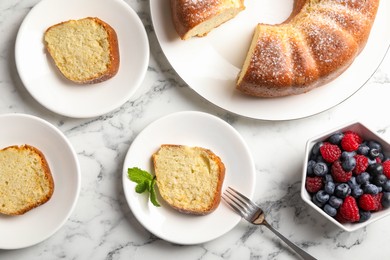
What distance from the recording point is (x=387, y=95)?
2.84 m

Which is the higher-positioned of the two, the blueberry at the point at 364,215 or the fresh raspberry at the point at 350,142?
the fresh raspberry at the point at 350,142

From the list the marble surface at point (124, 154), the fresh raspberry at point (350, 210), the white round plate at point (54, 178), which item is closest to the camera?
the fresh raspberry at point (350, 210)

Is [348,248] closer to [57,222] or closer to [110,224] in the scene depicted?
[110,224]

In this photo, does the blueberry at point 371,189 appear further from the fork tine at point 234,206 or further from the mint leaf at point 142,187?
the mint leaf at point 142,187

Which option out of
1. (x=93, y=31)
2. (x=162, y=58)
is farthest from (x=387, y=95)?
(x=93, y=31)

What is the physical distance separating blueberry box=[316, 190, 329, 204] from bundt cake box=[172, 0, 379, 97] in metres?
0.47

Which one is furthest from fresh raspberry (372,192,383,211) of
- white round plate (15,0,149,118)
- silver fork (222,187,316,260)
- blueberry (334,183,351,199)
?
white round plate (15,0,149,118)

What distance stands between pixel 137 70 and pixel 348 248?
50.8 inches

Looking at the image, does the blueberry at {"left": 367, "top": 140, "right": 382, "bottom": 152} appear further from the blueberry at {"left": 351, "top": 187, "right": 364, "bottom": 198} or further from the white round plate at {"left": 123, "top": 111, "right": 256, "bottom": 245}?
the white round plate at {"left": 123, "top": 111, "right": 256, "bottom": 245}

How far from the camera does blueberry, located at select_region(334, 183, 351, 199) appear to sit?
2531 millimetres

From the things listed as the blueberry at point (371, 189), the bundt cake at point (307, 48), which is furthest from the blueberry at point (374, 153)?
the bundt cake at point (307, 48)

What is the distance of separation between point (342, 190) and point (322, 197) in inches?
3.5

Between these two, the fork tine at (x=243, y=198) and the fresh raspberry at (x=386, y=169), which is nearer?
the fresh raspberry at (x=386, y=169)

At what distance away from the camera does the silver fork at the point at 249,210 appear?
2.68 meters
